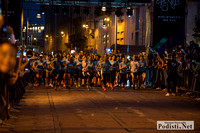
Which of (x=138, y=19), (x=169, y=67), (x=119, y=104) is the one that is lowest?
(x=119, y=104)

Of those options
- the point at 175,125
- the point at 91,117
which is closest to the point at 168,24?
the point at 91,117

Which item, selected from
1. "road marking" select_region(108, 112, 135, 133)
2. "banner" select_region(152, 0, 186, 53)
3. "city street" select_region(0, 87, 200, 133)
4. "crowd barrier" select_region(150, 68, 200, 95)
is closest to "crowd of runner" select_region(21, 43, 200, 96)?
"crowd barrier" select_region(150, 68, 200, 95)

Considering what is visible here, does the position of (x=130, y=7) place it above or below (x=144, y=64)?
above

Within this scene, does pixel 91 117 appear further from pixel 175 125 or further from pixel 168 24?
pixel 168 24

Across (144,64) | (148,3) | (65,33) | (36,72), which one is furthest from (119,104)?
(65,33)

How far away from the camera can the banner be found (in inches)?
1185

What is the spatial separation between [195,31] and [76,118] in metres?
36.1

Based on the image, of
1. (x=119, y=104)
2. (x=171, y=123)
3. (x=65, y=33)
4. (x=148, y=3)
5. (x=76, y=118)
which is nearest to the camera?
(x=171, y=123)

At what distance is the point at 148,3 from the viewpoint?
3095 cm

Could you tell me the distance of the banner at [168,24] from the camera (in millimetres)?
30109

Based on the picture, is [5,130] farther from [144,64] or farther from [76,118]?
[144,64]

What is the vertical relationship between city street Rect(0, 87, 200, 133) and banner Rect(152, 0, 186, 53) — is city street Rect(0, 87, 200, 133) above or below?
below

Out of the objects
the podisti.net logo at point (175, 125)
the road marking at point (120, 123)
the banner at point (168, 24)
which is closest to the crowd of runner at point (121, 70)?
the banner at point (168, 24)

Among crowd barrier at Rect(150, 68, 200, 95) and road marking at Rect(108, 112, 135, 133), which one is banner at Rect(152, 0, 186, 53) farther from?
road marking at Rect(108, 112, 135, 133)
